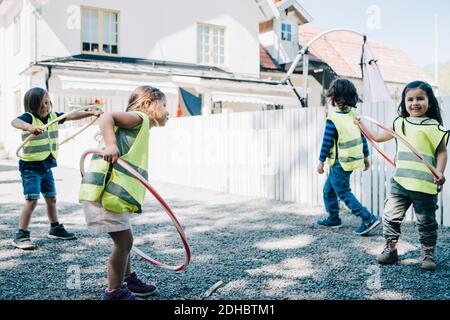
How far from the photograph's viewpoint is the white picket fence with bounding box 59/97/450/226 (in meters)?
6.27

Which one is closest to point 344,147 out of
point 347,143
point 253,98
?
point 347,143

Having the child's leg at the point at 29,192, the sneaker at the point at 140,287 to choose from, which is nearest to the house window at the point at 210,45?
the child's leg at the point at 29,192

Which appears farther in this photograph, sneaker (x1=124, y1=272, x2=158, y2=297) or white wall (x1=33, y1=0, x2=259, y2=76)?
white wall (x1=33, y1=0, x2=259, y2=76)

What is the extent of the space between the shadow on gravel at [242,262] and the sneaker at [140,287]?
104 mm

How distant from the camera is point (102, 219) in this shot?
289 centimetres

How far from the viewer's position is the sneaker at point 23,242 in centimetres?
448

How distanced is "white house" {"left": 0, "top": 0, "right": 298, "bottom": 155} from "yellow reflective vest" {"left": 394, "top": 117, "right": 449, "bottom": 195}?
1207 centimetres

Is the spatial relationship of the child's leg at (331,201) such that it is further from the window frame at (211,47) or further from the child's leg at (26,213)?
the window frame at (211,47)

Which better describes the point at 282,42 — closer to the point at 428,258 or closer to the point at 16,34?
the point at 16,34

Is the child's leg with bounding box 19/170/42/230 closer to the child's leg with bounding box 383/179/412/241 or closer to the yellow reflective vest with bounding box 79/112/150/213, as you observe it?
the yellow reflective vest with bounding box 79/112/150/213

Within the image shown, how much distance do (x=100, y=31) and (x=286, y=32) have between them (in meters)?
9.40

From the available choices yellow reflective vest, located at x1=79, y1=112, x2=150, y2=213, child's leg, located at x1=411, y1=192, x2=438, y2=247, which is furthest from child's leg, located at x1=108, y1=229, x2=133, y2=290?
child's leg, located at x1=411, y1=192, x2=438, y2=247

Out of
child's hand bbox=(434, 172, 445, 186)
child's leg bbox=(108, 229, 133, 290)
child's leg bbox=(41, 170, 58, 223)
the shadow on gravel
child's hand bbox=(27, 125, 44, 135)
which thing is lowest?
the shadow on gravel

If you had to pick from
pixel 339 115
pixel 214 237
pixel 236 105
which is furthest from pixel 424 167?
pixel 236 105
